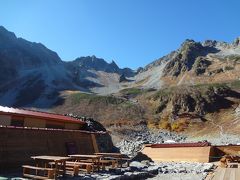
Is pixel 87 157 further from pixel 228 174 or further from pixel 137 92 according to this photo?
pixel 137 92

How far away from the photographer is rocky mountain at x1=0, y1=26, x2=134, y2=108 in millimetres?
119875

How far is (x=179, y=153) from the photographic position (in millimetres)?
29391

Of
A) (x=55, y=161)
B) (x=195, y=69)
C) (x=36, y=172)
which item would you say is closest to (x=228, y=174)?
(x=55, y=161)

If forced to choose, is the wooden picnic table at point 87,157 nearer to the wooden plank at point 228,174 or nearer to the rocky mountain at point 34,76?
the wooden plank at point 228,174

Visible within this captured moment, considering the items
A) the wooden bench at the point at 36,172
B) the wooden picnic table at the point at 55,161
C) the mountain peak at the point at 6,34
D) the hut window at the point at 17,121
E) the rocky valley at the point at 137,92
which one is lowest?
the wooden bench at the point at 36,172

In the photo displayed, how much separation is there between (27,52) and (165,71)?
66.3 metres

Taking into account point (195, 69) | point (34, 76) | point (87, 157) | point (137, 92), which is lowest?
point (87, 157)

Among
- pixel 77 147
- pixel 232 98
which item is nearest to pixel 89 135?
pixel 77 147

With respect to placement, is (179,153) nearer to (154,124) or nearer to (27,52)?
(154,124)

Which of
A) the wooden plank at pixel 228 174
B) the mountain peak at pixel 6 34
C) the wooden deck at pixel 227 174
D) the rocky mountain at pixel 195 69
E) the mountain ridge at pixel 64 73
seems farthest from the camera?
the mountain peak at pixel 6 34

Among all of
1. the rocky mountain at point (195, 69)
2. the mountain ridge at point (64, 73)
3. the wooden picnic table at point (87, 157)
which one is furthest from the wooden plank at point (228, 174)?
the rocky mountain at point (195, 69)

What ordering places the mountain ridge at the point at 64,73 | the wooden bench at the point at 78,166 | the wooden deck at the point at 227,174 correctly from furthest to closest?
the mountain ridge at the point at 64,73 < the wooden bench at the point at 78,166 < the wooden deck at the point at 227,174

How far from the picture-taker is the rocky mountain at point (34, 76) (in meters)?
120

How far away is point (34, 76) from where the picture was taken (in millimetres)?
143250
